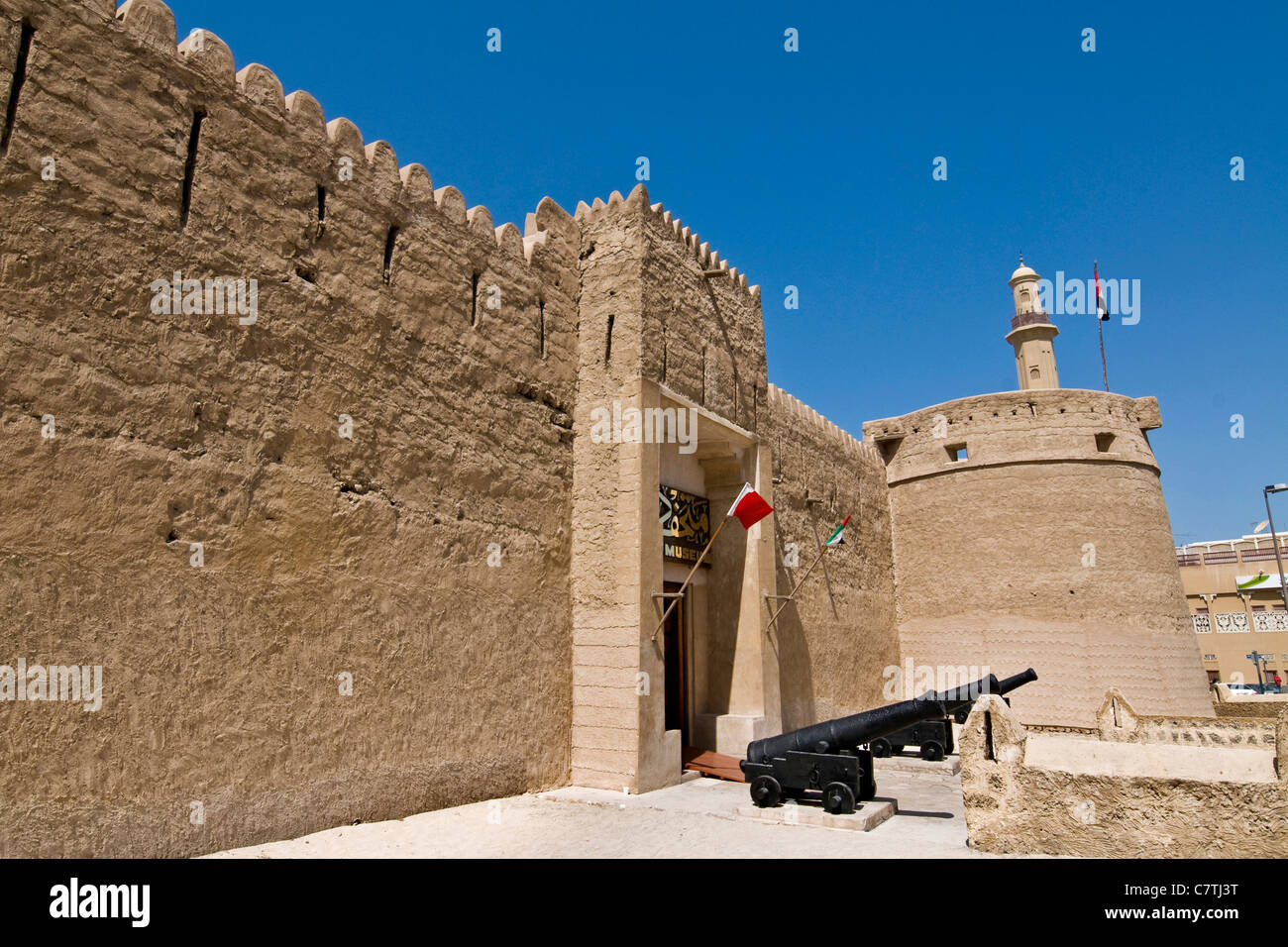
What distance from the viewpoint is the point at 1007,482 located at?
18.5 meters

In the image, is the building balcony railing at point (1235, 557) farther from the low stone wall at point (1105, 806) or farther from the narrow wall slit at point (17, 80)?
the narrow wall slit at point (17, 80)

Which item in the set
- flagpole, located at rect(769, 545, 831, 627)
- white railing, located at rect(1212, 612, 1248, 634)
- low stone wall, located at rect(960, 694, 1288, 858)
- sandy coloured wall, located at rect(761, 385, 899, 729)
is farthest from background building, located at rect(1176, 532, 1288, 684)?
low stone wall, located at rect(960, 694, 1288, 858)

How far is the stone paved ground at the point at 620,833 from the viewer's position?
248 inches

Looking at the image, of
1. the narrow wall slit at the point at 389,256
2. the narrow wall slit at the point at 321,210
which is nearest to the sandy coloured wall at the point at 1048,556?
the narrow wall slit at the point at 389,256

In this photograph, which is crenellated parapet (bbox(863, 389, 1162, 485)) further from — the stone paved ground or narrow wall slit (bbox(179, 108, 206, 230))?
narrow wall slit (bbox(179, 108, 206, 230))

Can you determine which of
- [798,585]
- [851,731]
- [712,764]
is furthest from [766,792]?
[798,585]

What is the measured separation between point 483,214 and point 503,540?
3.70 metres

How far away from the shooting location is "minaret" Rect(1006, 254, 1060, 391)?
86.0 feet

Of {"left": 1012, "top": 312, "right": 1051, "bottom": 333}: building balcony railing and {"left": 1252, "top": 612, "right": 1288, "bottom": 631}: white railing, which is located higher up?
{"left": 1012, "top": 312, "right": 1051, "bottom": 333}: building balcony railing

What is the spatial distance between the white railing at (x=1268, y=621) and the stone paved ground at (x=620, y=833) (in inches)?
1412

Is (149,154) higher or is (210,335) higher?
(149,154)
